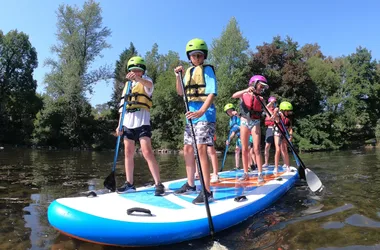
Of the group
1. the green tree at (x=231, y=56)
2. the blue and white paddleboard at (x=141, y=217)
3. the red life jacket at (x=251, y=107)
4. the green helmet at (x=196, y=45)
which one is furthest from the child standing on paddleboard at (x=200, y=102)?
the green tree at (x=231, y=56)

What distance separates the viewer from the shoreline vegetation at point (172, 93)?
108 feet

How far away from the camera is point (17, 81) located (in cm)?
3966

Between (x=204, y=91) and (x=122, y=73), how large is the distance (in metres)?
45.3

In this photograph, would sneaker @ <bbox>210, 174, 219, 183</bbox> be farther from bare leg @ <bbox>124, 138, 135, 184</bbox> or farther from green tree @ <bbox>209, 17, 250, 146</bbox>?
green tree @ <bbox>209, 17, 250, 146</bbox>

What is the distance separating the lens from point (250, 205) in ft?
14.5

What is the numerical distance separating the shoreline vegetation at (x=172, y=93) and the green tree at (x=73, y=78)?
104mm

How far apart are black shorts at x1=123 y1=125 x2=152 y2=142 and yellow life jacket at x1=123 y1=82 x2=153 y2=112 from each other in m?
0.32

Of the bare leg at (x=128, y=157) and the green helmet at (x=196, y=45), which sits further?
the bare leg at (x=128, y=157)

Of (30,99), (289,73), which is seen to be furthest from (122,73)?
(289,73)

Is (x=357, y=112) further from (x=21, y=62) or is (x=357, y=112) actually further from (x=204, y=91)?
(x=21, y=62)

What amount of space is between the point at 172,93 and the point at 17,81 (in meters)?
20.6

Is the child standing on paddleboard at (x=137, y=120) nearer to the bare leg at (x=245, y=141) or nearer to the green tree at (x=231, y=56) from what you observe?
the bare leg at (x=245, y=141)

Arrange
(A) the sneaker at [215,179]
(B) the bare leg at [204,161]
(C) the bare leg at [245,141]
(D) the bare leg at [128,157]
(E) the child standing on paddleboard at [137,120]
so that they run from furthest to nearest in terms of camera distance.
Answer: (C) the bare leg at [245,141]
(A) the sneaker at [215,179]
(D) the bare leg at [128,157]
(E) the child standing on paddleboard at [137,120]
(B) the bare leg at [204,161]

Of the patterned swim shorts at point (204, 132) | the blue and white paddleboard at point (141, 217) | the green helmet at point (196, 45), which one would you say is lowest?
the blue and white paddleboard at point (141, 217)
